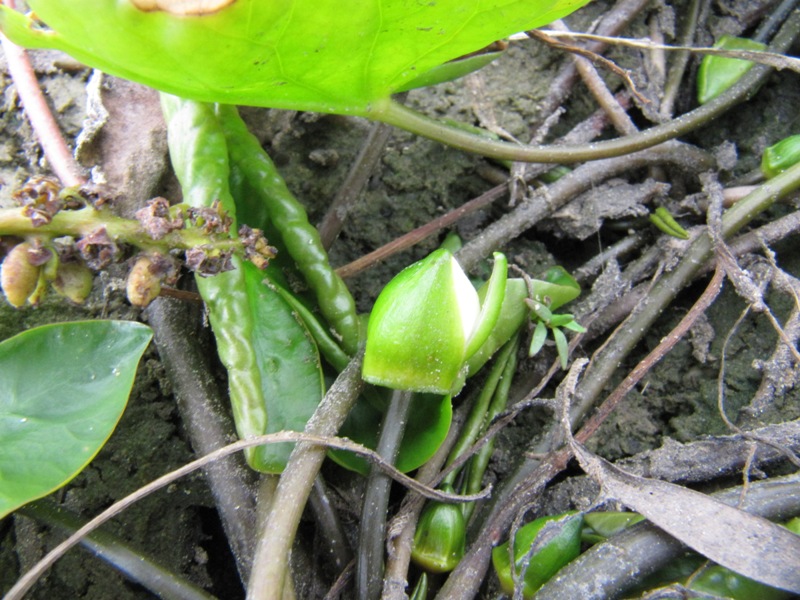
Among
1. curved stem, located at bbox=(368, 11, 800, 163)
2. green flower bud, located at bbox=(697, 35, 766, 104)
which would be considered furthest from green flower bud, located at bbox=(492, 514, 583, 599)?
green flower bud, located at bbox=(697, 35, 766, 104)

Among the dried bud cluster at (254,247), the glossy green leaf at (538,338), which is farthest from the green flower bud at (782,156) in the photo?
the dried bud cluster at (254,247)

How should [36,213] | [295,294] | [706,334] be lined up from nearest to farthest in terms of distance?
[36,213]
[295,294]
[706,334]

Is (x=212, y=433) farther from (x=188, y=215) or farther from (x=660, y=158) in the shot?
(x=660, y=158)

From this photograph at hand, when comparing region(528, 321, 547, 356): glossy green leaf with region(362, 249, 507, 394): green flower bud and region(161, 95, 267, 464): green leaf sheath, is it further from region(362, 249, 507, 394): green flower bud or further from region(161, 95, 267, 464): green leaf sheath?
A: region(161, 95, 267, 464): green leaf sheath

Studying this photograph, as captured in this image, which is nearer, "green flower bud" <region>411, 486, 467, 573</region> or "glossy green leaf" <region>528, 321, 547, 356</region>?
"green flower bud" <region>411, 486, 467, 573</region>

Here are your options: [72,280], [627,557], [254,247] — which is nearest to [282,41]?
[254,247]

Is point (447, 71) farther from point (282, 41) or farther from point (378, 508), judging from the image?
point (378, 508)

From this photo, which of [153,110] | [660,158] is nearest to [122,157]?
[153,110]
